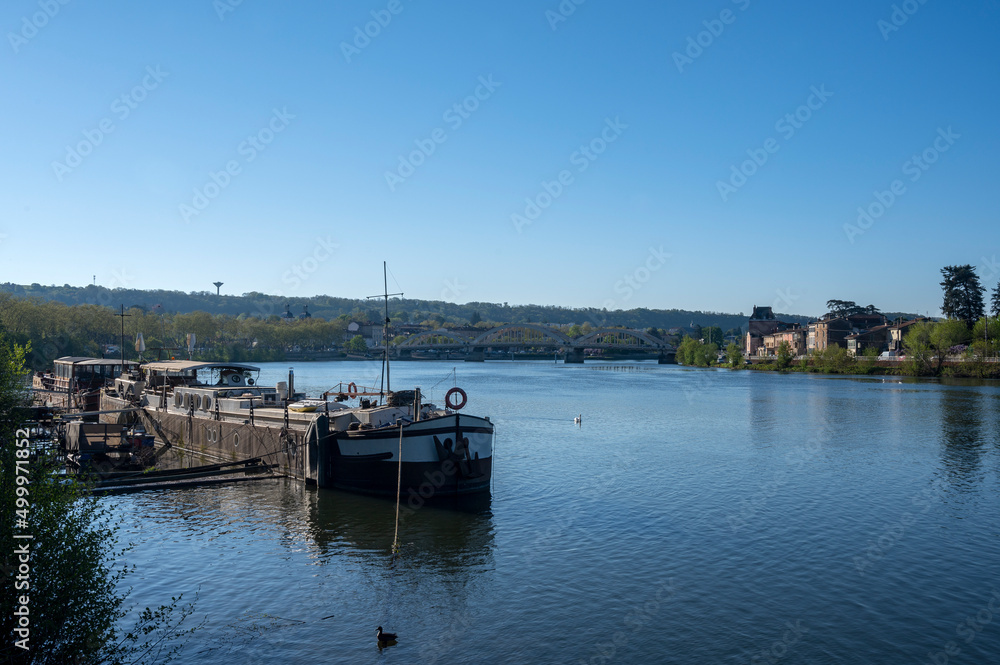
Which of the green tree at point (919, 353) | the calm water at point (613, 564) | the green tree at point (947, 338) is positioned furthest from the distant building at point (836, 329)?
the calm water at point (613, 564)

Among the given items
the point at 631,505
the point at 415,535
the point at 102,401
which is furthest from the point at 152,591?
the point at 102,401

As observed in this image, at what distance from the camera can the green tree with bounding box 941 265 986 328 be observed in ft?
369

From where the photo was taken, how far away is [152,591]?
15477 millimetres

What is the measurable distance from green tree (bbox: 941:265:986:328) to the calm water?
94.2 meters

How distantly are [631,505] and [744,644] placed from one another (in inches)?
424

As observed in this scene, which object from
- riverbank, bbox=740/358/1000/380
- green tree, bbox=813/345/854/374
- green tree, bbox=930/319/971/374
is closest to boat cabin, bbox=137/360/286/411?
riverbank, bbox=740/358/1000/380

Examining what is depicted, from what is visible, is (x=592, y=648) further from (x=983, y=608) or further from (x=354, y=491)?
(x=354, y=491)

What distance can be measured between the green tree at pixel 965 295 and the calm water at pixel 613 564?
3708 inches

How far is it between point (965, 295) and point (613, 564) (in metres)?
120

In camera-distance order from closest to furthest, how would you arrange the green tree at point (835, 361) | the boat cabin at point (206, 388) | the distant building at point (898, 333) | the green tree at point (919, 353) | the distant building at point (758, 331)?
the boat cabin at point (206, 388)
the green tree at point (919, 353)
the green tree at point (835, 361)
the distant building at point (898, 333)
the distant building at point (758, 331)

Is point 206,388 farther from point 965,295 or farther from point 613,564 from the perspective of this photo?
point 965,295

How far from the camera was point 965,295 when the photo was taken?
371 feet

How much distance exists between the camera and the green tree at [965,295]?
112 metres

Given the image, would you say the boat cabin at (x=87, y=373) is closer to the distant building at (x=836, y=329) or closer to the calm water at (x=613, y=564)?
the calm water at (x=613, y=564)
